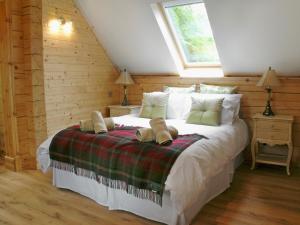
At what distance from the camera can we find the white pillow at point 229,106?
11.2 ft

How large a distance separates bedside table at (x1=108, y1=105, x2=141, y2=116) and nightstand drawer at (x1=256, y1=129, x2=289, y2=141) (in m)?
1.91

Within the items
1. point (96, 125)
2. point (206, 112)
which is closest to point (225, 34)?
point (206, 112)

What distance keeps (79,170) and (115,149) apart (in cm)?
52

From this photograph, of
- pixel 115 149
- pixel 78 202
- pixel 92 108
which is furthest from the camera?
pixel 92 108

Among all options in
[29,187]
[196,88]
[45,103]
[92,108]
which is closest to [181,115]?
[196,88]

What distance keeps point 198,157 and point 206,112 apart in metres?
1.15

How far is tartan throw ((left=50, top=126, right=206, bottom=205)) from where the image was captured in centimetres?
220

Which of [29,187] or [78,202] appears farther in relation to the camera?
[29,187]

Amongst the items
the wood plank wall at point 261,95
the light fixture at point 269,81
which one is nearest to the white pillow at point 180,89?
the wood plank wall at point 261,95

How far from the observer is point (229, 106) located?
348 centimetres

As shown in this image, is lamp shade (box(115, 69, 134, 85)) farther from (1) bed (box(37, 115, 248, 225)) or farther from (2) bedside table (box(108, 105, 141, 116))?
(1) bed (box(37, 115, 248, 225))

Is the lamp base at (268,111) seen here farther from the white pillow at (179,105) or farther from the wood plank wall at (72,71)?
the wood plank wall at (72,71)

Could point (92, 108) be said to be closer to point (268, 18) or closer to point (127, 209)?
point (127, 209)

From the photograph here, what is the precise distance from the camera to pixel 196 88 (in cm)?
411
